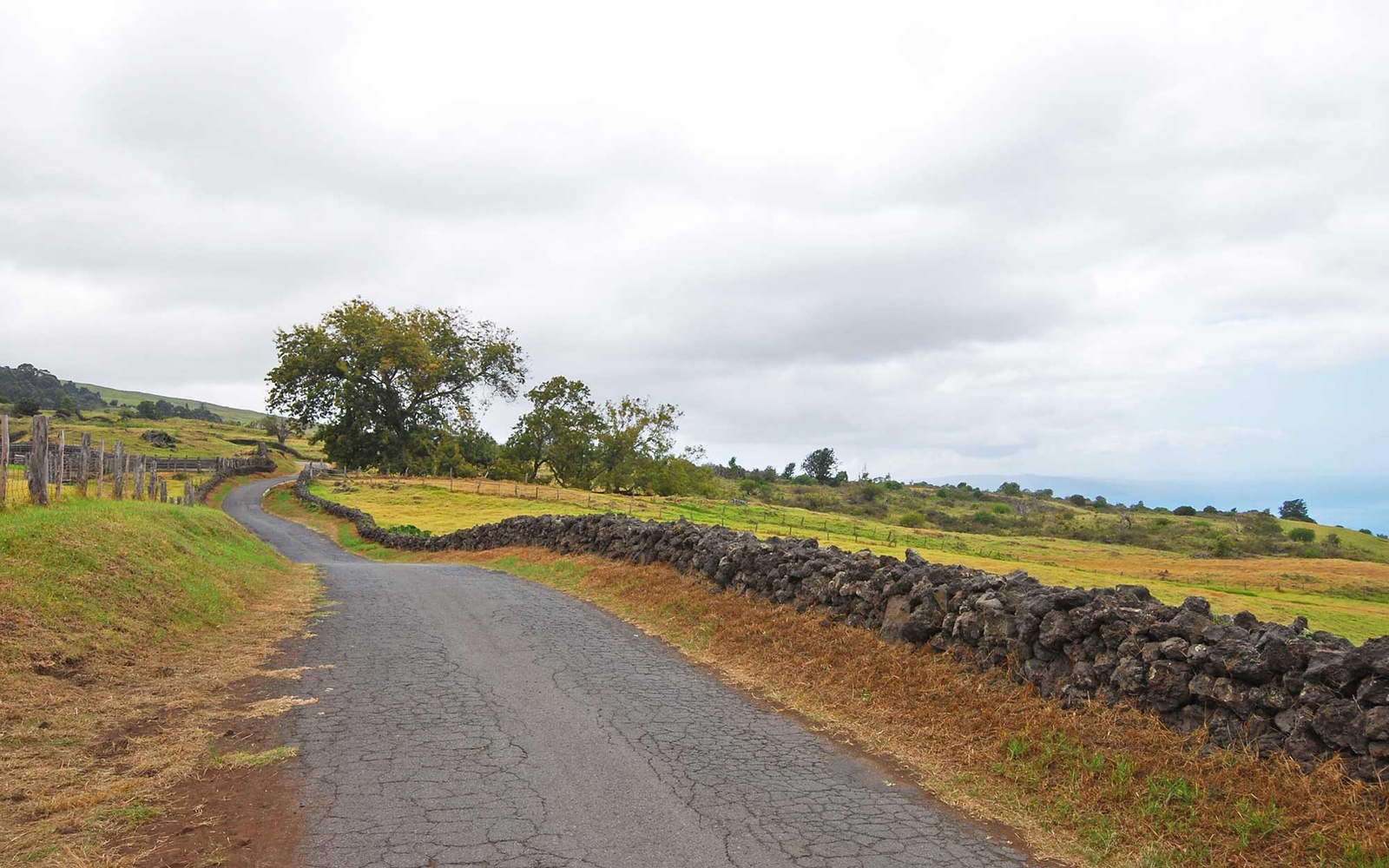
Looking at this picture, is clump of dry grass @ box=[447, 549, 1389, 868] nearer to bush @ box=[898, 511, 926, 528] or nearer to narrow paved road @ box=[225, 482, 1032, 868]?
narrow paved road @ box=[225, 482, 1032, 868]

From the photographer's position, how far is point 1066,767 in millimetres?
6137

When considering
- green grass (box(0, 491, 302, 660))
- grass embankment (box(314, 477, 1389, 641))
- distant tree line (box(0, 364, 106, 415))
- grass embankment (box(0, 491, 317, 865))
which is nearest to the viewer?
grass embankment (box(0, 491, 317, 865))

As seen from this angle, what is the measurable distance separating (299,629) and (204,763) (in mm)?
6076

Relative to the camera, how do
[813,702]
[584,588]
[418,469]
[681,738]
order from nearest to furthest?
[681,738]
[813,702]
[584,588]
[418,469]

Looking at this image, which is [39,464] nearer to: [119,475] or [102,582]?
[102,582]

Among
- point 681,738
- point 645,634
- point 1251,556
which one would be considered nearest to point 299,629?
point 645,634

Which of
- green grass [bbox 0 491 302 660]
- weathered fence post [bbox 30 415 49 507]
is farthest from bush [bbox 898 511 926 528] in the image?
weathered fence post [bbox 30 415 49 507]

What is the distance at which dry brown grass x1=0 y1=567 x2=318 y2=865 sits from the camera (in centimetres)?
487

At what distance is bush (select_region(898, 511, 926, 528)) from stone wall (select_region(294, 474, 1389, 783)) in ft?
182

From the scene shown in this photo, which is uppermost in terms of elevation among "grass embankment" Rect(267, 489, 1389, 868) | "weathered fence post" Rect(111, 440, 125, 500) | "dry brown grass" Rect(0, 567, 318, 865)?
"weathered fence post" Rect(111, 440, 125, 500)

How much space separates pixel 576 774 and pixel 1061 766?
12.0 ft

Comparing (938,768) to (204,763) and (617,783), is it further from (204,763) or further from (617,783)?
(204,763)

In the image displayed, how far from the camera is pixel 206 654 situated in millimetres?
9766

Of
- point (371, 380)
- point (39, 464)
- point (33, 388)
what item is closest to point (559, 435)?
point (371, 380)
